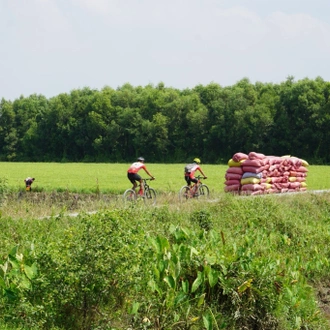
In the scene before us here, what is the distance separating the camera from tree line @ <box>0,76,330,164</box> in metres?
71.5

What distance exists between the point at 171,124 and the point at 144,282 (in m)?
76.4

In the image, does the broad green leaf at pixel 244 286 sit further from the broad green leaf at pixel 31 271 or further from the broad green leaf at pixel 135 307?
the broad green leaf at pixel 31 271

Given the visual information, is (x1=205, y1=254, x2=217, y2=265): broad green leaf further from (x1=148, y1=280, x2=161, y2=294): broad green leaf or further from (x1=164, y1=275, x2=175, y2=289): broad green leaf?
(x1=148, y1=280, x2=161, y2=294): broad green leaf

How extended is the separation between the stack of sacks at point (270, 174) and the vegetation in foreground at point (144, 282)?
517 inches

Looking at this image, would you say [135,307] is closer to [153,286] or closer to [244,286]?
[153,286]

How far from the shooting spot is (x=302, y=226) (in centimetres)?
1306

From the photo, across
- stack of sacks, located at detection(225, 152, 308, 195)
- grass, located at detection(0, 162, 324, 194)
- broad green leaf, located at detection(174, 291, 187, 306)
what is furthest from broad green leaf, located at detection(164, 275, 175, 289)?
stack of sacks, located at detection(225, 152, 308, 195)

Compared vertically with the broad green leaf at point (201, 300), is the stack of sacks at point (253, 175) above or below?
above

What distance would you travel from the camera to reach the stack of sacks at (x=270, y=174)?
23.3 m

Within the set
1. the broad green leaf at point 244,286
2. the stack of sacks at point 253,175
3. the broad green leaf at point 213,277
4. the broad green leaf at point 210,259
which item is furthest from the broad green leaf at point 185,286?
the stack of sacks at point 253,175

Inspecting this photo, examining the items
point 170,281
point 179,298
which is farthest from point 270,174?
point 179,298

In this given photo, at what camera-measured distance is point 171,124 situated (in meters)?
82.7

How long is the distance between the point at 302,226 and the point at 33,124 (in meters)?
83.0

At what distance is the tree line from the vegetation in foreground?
61.4 metres
